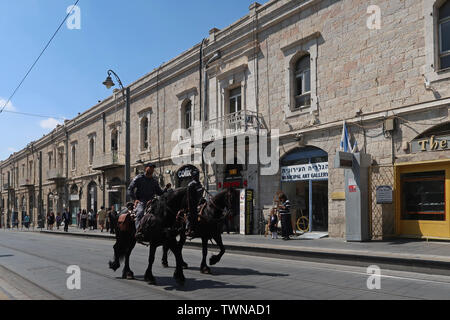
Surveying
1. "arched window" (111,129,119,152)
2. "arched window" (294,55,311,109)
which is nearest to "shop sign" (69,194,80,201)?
"arched window" (111,129,119,152)

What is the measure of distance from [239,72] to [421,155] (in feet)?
35.9

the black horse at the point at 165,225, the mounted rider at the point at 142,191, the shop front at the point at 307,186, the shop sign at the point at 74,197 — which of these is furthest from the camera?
the shop sign at the point at 74,197

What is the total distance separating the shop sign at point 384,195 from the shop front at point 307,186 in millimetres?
3235

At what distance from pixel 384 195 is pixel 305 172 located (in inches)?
177

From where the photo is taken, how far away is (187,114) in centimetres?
2614

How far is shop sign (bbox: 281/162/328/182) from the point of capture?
17.0 meters

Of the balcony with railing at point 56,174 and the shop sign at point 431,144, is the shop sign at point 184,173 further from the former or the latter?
the balcony with railing at point 56,174

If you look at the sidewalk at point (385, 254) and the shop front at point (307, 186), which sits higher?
the shop front at point (307, 186)

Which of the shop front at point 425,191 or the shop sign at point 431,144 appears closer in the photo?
the shop sign at point 431,144

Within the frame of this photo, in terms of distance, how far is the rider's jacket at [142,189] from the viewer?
817 centimetres

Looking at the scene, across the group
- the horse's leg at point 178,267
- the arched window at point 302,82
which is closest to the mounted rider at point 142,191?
the horse's leg at point 178,267

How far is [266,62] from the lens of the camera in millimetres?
19750

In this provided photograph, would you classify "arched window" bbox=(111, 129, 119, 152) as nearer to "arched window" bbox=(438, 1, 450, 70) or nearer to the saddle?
"arched window" bbox=(438, 1, 450, 70)
